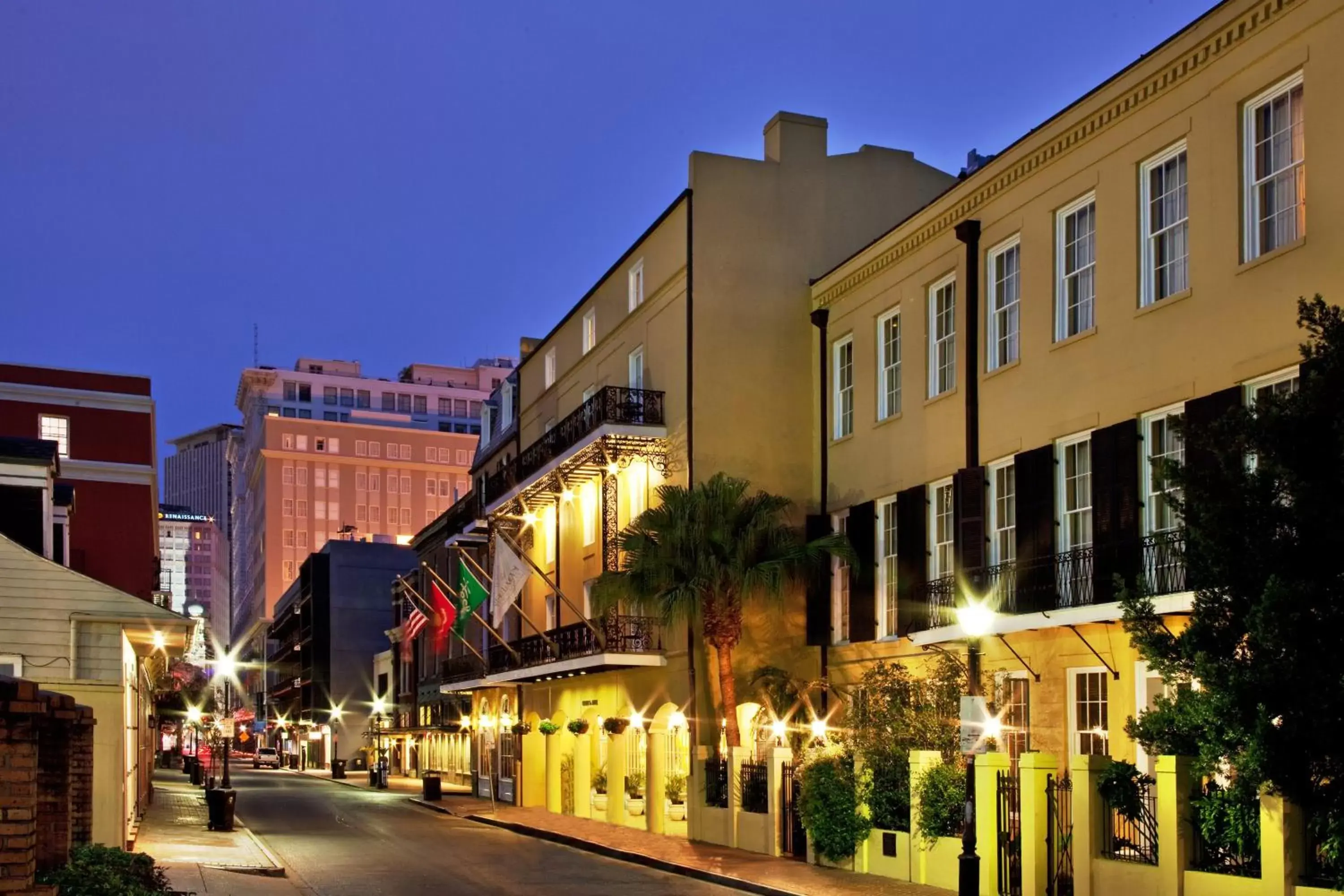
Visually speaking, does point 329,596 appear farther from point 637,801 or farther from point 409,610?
point 637,801

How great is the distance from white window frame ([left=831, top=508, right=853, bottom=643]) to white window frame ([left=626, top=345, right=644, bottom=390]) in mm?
7395

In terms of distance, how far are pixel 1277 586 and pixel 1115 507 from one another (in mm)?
7680

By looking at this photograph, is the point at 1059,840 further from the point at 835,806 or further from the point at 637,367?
the point at 637,367

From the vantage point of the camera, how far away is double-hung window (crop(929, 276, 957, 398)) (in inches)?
993

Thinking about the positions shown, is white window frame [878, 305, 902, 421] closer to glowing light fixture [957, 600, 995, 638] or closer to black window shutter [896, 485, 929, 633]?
black window shutter [896, 485, 929, 633]

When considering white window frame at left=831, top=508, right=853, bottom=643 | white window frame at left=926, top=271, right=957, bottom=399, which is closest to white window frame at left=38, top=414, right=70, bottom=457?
white window frame at left=831, top=508, right=853, bottom=643

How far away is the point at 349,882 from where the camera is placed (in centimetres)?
2273

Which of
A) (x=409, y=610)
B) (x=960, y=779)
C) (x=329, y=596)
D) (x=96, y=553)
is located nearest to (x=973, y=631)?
(x=960, y=779)

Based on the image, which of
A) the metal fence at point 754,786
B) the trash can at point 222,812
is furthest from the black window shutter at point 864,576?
the trash can at point 222,812

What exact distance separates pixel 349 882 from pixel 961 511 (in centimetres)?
1029

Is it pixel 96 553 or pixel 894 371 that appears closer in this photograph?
pixel 894 371

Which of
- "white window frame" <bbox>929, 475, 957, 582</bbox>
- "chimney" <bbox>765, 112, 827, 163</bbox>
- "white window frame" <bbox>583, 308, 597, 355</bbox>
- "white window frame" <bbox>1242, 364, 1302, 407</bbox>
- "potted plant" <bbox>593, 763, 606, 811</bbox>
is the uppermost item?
"chimney" <bbox>765, 112, 827, 163</bbox>

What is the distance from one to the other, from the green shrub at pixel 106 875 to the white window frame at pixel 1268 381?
478 inches

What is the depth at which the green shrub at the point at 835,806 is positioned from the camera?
22828 mm
